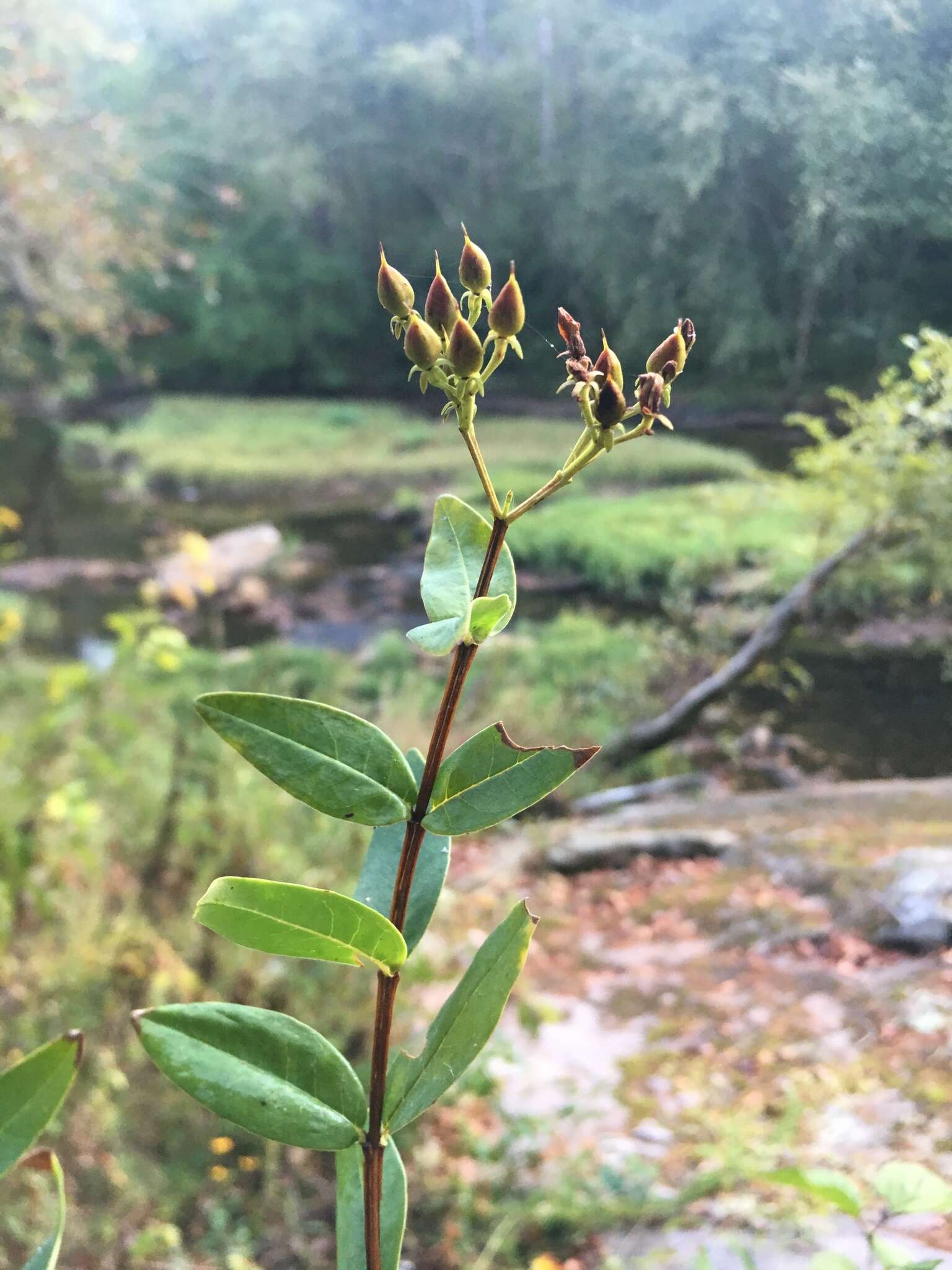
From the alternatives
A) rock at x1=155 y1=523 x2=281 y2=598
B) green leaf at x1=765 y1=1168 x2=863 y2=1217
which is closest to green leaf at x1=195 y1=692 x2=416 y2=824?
green leaf at x1=765 y1=1168 x2=863 y2=1217

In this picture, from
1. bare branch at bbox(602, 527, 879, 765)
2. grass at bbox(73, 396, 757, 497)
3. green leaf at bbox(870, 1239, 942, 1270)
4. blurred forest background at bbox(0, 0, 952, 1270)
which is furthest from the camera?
grass at bbox(73, 396, 757, 497)

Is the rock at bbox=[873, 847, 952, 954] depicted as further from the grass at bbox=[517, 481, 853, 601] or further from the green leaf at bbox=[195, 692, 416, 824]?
the green leaf at bbox=[195, 692, 416, 824]

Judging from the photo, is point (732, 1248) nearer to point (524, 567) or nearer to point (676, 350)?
point (676, 350)

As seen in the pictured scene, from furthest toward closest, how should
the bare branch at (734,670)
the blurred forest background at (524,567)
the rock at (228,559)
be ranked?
the rock at (228,559) < the bare branch at (734,670) < the blurred forest background at (524,567)

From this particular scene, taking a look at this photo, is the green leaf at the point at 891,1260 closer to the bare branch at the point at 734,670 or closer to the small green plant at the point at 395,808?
the small green plant at the point at 395,808

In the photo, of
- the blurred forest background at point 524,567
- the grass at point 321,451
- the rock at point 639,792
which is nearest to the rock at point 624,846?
the blurred forest background at point 524,567

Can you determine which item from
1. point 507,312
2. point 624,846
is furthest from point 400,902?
point 624,846
